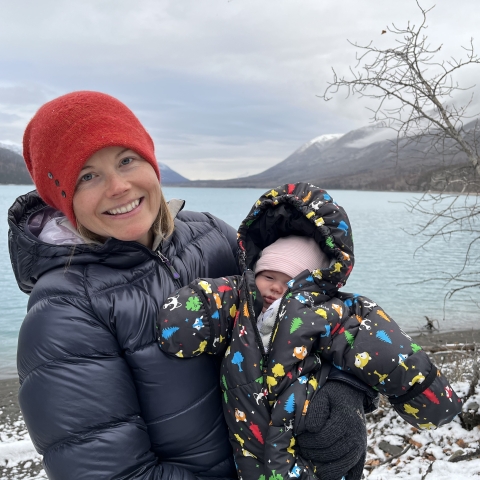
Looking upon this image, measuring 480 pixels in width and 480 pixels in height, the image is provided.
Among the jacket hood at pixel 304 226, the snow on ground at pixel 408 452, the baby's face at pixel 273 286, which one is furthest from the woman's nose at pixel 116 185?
the snow on ground at pixel 408 452

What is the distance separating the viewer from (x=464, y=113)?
3.99 meters

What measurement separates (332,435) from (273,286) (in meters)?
0.77

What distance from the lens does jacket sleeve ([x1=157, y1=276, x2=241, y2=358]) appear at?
1.54 meters

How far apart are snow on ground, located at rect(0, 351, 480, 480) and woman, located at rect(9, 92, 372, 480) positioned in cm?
332

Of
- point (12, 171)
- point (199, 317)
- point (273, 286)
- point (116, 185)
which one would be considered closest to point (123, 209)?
point (116, 185)

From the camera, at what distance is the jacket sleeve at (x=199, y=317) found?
154cm

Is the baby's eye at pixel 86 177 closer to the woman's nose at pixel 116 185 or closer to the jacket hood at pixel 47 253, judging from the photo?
the woman's nose at pixel 116 185

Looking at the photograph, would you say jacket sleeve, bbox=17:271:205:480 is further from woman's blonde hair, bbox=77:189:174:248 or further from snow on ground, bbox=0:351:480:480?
snow on ground, bbox=0:351:480:480

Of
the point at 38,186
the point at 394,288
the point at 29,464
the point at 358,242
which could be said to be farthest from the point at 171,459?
the point at 358,242

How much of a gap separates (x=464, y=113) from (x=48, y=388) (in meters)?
4.21

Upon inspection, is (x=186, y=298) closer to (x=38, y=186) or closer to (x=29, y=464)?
(x=38, y=186)

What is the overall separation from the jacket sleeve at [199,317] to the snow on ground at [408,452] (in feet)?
11.3

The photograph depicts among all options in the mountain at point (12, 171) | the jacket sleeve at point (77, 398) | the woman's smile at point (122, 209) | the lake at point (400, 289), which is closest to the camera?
the jacket sleeve at point (77, 398)

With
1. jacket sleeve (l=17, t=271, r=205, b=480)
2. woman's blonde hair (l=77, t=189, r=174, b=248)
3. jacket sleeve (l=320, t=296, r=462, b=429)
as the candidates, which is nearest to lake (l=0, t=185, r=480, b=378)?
jacket sleeve (l=320, t=296, r=462, b=429)
